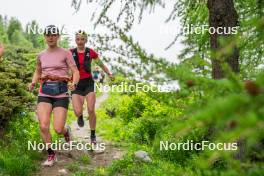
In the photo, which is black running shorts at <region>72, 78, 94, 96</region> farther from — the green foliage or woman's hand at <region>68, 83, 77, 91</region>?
the green foliage

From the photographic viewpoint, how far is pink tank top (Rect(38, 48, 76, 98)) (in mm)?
7352

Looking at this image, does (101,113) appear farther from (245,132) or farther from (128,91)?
(245,132)

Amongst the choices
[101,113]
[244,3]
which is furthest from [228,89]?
[101,113]

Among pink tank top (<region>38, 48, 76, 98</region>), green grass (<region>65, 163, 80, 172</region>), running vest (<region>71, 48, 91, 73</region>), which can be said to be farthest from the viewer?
running vest (<region>71, 48, 91, 73</region>)

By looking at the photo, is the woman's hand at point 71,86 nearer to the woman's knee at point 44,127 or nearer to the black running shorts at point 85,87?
the woman's knee at point 44,127

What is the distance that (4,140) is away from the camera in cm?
888

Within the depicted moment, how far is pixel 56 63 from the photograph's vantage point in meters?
7.35

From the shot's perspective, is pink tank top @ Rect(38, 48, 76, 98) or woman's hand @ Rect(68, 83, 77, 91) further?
pink tank top @ Rect(38, 48, 76, 98)

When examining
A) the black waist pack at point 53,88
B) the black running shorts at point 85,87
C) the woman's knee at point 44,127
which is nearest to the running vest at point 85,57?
the black running shorts at point 85,87

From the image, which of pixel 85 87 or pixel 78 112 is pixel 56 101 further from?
pixel 78 112

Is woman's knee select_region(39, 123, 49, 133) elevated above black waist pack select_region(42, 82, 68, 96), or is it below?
below

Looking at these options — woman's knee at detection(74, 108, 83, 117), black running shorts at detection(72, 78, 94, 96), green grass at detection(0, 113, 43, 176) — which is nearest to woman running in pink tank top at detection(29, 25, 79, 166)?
green grass at detection(0, 113, 43, 176)

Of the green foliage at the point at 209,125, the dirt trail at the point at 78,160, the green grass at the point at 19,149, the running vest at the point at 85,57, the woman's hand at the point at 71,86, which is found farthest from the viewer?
the running vest at the point at 85,57

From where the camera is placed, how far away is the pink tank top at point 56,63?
7.35 metres
